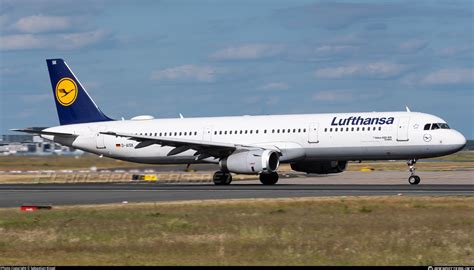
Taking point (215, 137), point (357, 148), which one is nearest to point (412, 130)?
point (357, 148)

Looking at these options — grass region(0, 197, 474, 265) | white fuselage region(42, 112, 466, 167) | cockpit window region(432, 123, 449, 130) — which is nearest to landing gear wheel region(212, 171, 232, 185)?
white fuselage region(42, 112, 466, 167)

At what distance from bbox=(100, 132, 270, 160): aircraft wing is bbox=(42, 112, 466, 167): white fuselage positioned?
3.93ft

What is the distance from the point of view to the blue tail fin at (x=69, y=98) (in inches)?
2453

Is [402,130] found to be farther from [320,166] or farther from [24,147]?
[24,147]

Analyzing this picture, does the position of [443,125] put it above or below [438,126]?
above

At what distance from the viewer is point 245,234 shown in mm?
23500

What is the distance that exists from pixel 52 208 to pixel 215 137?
23.4 meters

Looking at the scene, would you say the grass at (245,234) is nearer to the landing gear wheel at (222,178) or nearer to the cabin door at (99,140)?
the landing gear wheel at (222,178)

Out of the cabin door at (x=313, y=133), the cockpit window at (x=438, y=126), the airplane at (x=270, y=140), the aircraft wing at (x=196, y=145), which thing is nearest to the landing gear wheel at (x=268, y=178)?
the airplane at (x=270, y=140)

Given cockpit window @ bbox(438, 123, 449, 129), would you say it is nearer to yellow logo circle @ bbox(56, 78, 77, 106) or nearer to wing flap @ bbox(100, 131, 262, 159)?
wing flap @ bbox(100, 131, 262, 159)

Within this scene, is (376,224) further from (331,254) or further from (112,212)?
(112,212)

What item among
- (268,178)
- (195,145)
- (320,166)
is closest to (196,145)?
(195,145)

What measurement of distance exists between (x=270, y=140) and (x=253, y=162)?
3.52 metres

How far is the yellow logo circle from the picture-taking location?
206 ft
